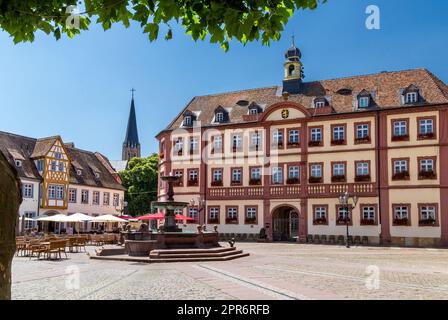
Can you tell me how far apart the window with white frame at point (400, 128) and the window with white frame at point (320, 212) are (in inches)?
311

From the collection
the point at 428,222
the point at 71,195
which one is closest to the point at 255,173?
the point at 428,222

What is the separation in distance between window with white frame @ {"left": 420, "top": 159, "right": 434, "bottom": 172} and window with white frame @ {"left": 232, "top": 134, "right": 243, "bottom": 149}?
48.3 feet

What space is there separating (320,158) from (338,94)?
6249 mm

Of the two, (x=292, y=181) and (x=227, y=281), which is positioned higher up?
(x=292, y=181)

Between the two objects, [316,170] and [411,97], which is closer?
[411,97]

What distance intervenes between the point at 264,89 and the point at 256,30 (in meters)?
41.8

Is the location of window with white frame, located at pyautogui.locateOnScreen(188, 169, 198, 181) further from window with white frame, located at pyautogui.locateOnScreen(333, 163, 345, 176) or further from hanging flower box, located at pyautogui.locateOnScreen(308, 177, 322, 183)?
window with white frame, located at pyautogui.locateOnScreen(333, 163, 345, 176)

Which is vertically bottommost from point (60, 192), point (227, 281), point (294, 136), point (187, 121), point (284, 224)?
point (227, 281)

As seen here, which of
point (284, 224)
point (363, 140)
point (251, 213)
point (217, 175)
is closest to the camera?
point (363, 140)

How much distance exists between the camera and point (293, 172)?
129 ft

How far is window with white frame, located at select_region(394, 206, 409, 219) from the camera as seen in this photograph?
114ft

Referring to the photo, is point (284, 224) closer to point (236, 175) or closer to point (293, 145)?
point (236, 175)

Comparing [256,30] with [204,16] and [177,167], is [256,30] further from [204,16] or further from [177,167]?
[177,167]

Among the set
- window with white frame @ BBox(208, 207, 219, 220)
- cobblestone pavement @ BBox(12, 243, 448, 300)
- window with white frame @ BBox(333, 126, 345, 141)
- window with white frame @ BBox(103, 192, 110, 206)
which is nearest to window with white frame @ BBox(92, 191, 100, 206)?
window with white frame @ BBox(103, 192, 110, 206)
